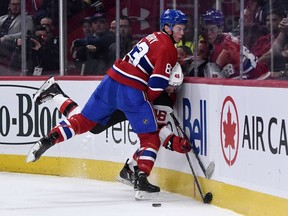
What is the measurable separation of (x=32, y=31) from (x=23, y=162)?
1.25 m

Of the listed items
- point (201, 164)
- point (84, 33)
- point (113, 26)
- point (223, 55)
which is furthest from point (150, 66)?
point (84, 33)

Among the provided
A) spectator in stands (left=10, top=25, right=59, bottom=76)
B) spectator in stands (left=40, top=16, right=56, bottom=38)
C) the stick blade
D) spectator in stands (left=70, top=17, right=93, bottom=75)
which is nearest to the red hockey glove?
the stick blade

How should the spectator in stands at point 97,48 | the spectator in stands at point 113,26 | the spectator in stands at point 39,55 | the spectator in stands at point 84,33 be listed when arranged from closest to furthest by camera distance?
1. the spectator in stands at point 113,26
2. the spectator in stands at point 97,48
3. the spectator in stands at point 84,33
4. the spectator in stands at point 39,55

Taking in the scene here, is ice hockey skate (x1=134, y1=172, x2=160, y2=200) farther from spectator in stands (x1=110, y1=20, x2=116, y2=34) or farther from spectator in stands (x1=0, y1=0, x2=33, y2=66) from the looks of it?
spectator in stands (x1=0, y1=0, x2=33, y2=66)

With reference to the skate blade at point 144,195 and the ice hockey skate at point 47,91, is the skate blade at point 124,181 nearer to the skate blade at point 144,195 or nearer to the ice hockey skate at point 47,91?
the skate blade at point 144,195

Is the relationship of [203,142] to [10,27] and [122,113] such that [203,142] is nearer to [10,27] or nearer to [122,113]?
[122,113]

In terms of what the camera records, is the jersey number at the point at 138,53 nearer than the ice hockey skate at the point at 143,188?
No

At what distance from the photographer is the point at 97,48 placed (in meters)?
9.45

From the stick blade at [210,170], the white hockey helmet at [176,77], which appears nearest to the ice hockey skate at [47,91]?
the white hockey helmet at [176,77]

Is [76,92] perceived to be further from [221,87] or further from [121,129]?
[221,87]

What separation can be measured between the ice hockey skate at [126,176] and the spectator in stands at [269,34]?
1528mm

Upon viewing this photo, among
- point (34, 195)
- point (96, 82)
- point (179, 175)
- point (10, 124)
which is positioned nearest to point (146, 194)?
point (179, 175)

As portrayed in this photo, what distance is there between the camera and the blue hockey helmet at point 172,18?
782 centimetres

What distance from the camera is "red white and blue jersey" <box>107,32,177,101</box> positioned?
7.64 m
